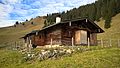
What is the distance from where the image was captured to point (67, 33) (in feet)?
153

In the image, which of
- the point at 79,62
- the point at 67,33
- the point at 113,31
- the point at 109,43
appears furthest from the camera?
the point at 113,31

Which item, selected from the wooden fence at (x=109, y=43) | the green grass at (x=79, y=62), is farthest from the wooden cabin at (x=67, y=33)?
the green grass at (x=79, y=62)

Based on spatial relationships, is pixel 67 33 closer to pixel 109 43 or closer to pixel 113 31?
pixel 109 43

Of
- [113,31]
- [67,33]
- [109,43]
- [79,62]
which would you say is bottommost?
[79,62]

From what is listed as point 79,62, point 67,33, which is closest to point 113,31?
point 67,33

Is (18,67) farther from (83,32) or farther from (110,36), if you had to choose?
(110,36)

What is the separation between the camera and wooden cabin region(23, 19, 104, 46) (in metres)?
46.0

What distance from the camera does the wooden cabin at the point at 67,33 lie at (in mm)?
46031

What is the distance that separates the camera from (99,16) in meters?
112

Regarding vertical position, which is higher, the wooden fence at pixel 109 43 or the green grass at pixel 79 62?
the wooden fence at pixel 109 43

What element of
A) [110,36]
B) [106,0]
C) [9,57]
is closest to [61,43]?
[9,57]

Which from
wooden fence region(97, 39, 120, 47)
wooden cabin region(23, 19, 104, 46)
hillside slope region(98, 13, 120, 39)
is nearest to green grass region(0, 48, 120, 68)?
A: wooden fence region(97, 39, 120, 47)

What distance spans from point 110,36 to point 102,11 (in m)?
33.0

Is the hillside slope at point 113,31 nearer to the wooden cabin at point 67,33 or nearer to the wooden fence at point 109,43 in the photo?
the wooden fence at point 109,43
